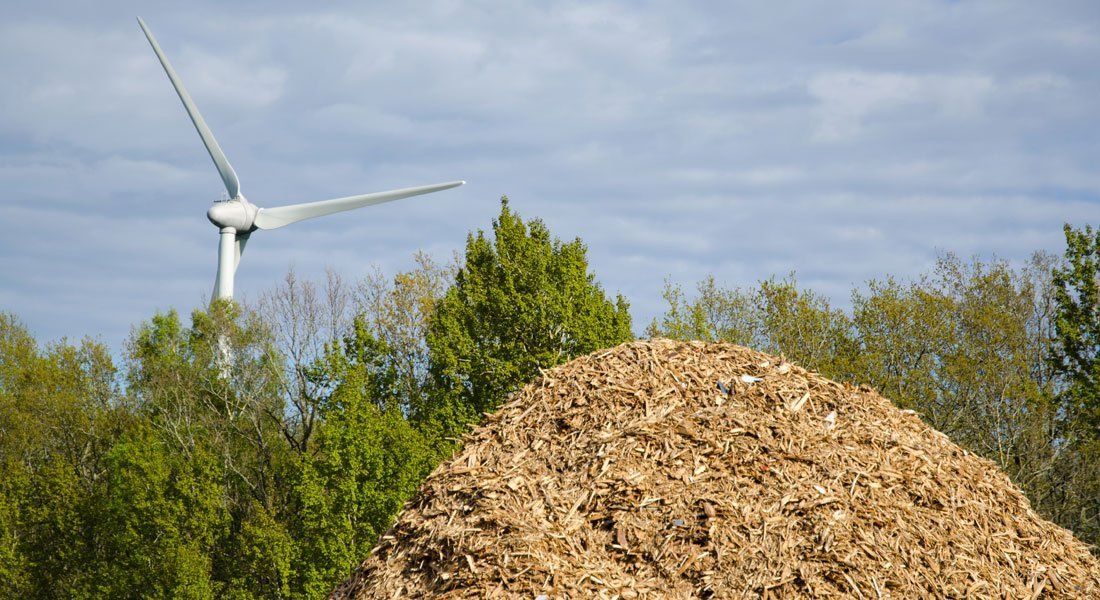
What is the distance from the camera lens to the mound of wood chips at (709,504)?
29.7 ft

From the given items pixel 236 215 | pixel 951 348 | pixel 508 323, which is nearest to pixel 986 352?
pixel 951 348

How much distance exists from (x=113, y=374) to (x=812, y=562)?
40.7 metres

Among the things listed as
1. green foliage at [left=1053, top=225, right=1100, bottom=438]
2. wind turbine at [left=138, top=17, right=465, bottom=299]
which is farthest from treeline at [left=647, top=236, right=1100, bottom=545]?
wind turbine at [left=138, top=17, right=465, bottom=299]

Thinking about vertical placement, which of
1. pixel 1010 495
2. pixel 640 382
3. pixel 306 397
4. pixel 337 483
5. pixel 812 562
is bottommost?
pixel 812 562

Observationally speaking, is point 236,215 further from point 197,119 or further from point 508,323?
point 508,323

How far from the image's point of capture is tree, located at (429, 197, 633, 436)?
31141 mm

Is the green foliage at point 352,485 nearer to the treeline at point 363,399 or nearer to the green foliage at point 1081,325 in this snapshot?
the treeline at point 363,399

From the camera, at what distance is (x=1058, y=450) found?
104ft

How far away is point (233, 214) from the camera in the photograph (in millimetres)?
43875

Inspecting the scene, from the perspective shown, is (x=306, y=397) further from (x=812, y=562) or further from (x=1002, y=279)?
(x=812, y=562)

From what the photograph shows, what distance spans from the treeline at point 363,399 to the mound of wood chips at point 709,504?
1959cm

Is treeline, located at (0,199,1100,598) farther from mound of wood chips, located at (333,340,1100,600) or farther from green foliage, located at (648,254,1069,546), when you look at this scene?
mound of wood chips, located at (333,340,1100,600)

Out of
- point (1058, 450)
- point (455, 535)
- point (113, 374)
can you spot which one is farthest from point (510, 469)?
point (113, 374)

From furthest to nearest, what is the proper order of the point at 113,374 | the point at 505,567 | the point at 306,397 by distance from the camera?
the point at 113,374, the point at 306,397, the point at 505,567
